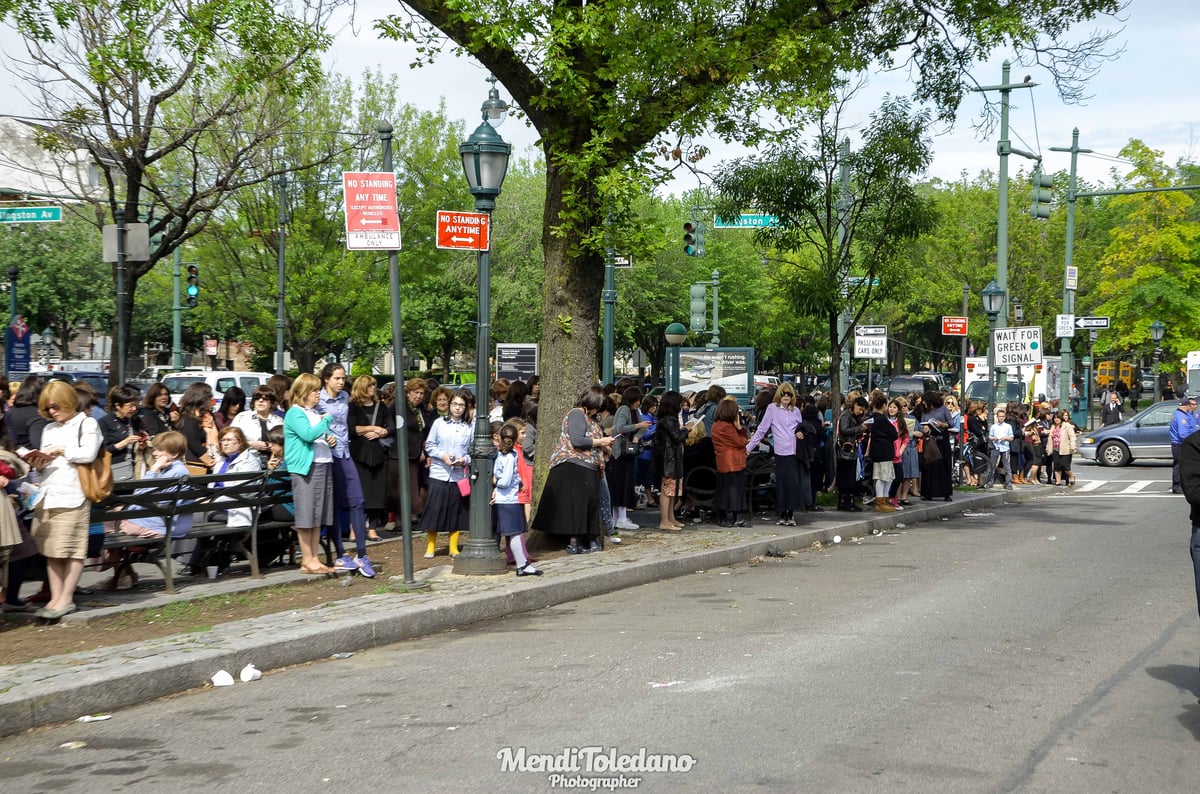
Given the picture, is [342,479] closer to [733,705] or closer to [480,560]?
[480,560]

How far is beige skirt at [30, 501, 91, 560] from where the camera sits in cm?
852

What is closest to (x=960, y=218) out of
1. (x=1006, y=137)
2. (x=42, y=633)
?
(x=1006, y=137)

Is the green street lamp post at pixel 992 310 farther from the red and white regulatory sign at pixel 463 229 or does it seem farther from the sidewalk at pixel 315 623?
the red and white regulatory sign at pixel 463 229

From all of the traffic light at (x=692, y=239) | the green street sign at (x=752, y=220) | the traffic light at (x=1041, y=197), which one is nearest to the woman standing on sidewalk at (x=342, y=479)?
the green street sign at (x=752, y=220)

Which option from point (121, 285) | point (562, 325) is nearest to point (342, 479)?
point (562, 325)

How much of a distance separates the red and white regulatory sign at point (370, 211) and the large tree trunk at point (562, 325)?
11.3ft

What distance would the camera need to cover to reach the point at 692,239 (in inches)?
1053

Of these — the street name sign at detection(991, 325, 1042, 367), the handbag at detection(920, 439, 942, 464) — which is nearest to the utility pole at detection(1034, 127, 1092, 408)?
the street name sign at detection(991, 325, 1042, 367)

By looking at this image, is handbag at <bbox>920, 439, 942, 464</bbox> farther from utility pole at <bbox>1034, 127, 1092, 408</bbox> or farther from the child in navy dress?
utility pole at <bbox>1034, 127, 1092, 408</bbox>

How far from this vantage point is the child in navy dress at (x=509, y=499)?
1107 centimetres

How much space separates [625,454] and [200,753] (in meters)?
8.95

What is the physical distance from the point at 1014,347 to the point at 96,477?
2137 centimetres

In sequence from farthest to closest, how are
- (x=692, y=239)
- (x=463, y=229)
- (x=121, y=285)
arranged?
(x=692, y=239)
(x=121, y=285)
(x=463, y=229)

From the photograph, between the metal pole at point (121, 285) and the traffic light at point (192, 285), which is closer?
the metal pole at point (121, 285)
